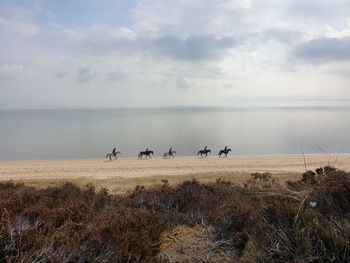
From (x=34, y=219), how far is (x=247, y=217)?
9.75 ft

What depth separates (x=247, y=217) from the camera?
564 centimetres

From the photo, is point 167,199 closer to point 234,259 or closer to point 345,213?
point 234,259

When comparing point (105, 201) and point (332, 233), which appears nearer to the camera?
point (332, 233)

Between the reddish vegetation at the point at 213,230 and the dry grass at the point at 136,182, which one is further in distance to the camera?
the dry grass at the point at 136,182

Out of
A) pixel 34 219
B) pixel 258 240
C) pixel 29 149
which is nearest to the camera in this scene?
pixel 258 240

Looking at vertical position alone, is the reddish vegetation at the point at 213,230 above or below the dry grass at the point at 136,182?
above

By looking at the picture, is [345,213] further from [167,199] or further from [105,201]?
[105,201]

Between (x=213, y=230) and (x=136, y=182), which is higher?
(x=213, y=230)

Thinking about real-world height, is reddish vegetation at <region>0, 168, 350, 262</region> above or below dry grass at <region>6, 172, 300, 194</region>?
above

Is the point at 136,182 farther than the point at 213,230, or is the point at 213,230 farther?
the point at 136,182

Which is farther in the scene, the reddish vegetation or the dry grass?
the dry grass

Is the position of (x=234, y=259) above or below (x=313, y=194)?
below

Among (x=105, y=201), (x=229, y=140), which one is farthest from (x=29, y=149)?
(x=105, y=201)

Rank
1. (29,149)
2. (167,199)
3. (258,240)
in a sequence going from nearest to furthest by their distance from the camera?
(258,240), (167,199), (29,149)
